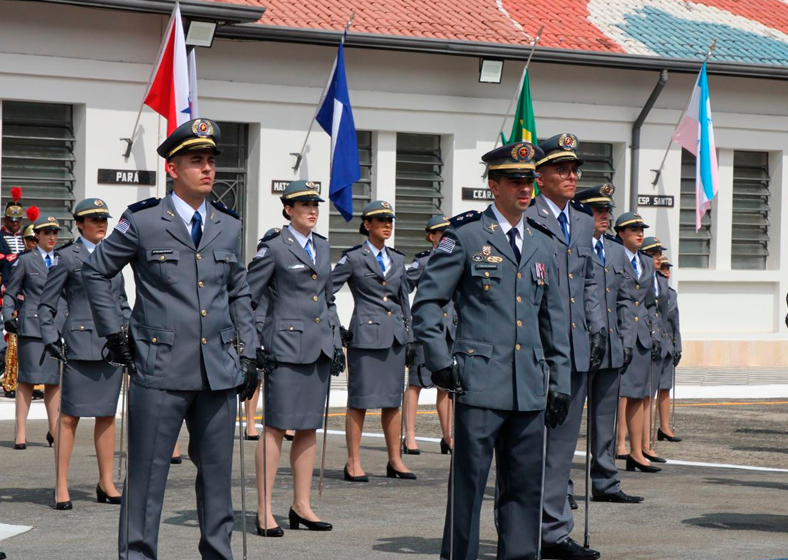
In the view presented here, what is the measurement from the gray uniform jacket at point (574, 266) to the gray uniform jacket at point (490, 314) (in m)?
1.21

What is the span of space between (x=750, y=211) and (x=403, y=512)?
18.9 metres

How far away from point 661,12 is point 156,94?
12.5 m

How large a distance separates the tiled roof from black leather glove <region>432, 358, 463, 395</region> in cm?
1603

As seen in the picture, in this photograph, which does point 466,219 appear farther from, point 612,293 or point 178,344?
point 612,293

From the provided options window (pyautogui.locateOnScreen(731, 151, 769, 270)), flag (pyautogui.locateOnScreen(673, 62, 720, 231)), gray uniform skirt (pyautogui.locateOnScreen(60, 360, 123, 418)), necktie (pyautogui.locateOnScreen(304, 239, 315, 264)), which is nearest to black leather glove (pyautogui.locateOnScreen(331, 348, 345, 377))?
necktie (pyautogui.locateOnScreen(304, 239, 315, 264))

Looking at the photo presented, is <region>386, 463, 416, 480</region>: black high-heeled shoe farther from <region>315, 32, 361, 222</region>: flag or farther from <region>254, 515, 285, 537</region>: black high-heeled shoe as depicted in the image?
<region>315, 32, 361, 222</region>: flag

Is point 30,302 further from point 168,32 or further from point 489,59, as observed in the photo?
point 489,59

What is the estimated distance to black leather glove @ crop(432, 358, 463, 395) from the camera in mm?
7455

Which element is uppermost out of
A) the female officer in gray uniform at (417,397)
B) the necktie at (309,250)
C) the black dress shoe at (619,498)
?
the necktie at (309,250)

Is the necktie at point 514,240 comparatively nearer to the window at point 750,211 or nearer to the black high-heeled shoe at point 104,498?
the black high-heeled shoe at point 104,498

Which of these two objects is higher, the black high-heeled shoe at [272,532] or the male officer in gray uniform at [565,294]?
the male officer in gray uniform at [565,294]

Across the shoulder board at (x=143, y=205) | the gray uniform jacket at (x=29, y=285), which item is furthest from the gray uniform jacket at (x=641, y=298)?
the shoulder board at (x=143, y=205)

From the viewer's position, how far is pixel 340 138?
69.9 feet

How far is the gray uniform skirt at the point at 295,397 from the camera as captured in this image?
9.96m
